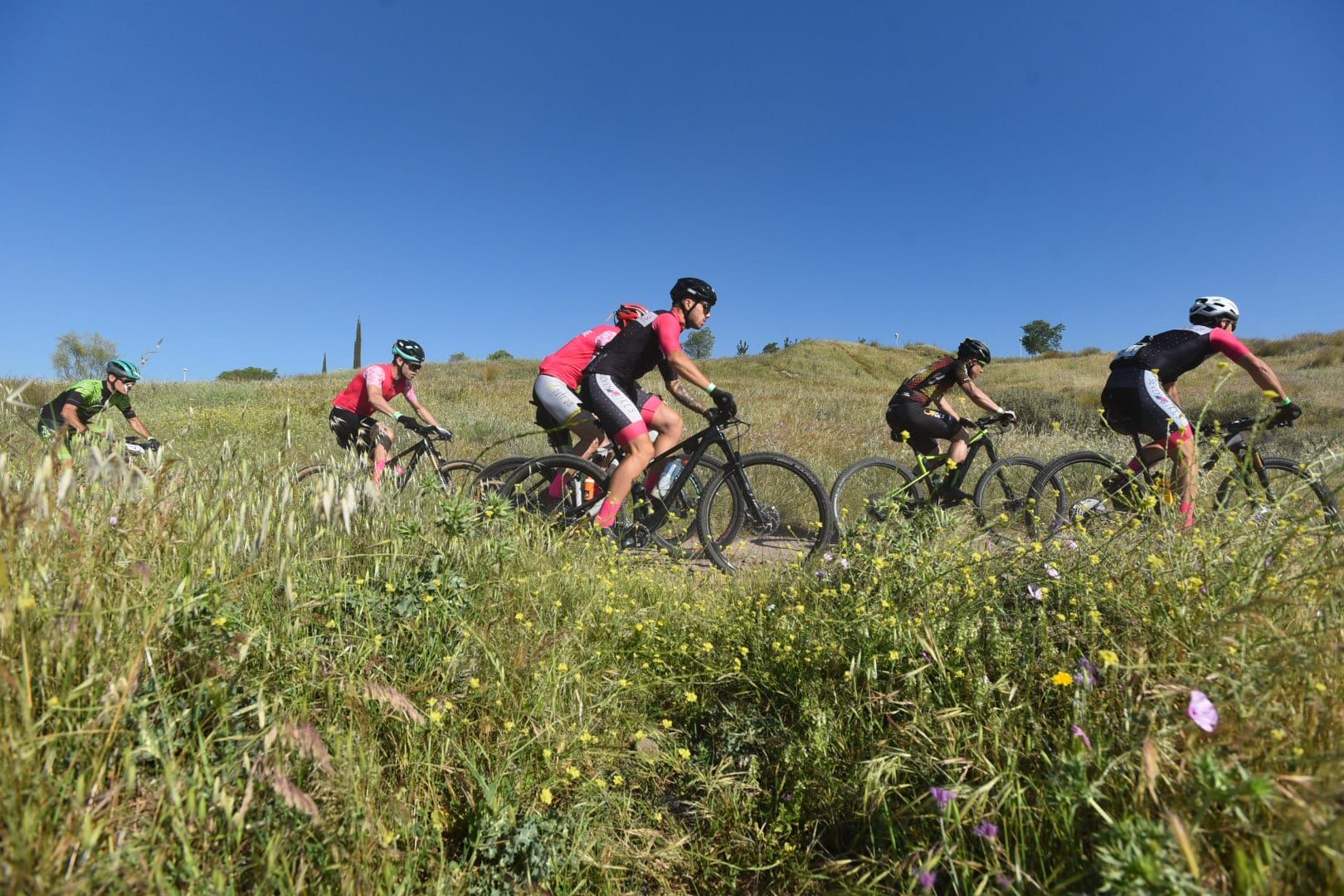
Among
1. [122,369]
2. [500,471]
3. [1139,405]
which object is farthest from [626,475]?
[122,369]

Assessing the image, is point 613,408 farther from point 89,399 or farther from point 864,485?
point 89,399

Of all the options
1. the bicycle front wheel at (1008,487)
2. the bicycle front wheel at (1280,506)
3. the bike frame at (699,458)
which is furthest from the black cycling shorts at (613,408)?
the bicycle front wheel at (1008,487)

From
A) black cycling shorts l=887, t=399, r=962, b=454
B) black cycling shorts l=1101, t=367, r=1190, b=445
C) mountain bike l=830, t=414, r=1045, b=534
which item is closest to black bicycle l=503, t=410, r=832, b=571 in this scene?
mountain bike l=830, t=414, r=1045, b=534

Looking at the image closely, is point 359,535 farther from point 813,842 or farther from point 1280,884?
point 1280,884

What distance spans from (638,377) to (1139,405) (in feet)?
15.8

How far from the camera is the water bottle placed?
5.36 meters

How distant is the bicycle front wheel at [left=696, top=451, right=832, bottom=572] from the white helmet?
430cm

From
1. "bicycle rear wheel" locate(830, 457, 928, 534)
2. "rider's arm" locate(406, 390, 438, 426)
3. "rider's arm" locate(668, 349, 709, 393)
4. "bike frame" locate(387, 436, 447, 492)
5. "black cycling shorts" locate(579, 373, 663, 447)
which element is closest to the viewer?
"rider's arm" locate(668, 349, 709, 393)

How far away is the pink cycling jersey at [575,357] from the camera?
5.73 meters

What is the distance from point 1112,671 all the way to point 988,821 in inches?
23.5

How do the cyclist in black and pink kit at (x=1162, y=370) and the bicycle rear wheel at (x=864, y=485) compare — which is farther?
the bicycle rear wheel at (x=864, y=485)

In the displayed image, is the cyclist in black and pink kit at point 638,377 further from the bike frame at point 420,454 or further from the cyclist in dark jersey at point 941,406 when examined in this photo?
the cyclist in dark jersey at point 941,406

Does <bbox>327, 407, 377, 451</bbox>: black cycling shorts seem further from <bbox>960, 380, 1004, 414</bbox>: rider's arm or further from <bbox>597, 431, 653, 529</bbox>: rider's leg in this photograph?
<bbox>960, 380, 1004, 414</bbox>: rider's arm

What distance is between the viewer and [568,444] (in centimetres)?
661
